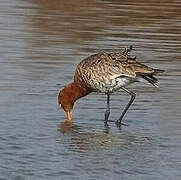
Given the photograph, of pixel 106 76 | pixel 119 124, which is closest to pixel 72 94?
pixel 106 76

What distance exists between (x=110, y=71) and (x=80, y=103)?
112cm

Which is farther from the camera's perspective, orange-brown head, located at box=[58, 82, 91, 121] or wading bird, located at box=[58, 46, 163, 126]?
orange-brown head, located at box=[58, 82, 91, 121]

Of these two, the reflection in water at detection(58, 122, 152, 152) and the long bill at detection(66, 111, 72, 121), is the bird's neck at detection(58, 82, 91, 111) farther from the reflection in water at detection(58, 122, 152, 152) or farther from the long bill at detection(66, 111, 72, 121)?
the reflection in water at detection(58, 122, 152, 152)

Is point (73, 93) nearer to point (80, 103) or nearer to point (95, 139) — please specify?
point (80, 103)

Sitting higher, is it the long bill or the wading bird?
the wading bird

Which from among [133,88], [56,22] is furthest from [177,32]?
[133,88]

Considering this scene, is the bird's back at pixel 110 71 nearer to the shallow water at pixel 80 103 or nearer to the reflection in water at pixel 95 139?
the shallow water at pixel 80 103

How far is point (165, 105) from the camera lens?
1216 centimetres

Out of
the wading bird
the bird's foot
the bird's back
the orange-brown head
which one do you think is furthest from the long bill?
the bird's foot

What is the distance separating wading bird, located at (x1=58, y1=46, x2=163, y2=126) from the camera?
11219 mm

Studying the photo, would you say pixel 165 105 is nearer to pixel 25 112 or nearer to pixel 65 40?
pixel 25 112

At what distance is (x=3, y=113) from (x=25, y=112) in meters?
0.28

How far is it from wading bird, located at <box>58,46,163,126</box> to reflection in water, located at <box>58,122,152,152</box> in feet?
1.39

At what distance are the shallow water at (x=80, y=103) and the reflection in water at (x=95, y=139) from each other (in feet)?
0.03
